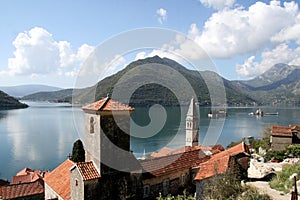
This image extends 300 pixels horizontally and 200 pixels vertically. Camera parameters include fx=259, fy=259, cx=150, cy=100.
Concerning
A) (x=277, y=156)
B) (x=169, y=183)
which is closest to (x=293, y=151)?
(x=277, y=156)

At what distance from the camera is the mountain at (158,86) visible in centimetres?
2109

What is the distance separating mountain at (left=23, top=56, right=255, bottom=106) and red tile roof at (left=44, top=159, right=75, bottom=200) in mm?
4821

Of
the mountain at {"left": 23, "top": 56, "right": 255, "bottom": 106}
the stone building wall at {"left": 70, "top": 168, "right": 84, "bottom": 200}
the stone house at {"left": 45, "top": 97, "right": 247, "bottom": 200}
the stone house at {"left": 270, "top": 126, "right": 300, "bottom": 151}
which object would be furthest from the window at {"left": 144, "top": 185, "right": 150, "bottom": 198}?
the stone house at {"left": 270, "top": 126, "right": 300, "bottom": 151}

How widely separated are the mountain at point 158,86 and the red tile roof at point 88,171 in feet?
15.8

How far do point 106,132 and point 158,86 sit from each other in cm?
5439

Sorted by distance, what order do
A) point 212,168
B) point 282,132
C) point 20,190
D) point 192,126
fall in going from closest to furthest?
1. point 212,168
2. point 20,190
3. point 192,126
4. point 282,132

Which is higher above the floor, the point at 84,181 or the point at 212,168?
the point at 84,181

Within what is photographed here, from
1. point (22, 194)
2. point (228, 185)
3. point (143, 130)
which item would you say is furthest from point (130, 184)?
point (143, 130)

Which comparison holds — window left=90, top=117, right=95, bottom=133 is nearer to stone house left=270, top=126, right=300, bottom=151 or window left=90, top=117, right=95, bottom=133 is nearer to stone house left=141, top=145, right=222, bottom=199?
stone house left=141, top=145, right=222, bottom=199

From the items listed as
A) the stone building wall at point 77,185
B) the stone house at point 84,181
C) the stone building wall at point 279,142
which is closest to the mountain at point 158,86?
the stone house at point 84,181

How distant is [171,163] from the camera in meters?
14.4

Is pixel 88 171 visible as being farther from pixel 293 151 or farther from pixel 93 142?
pixel 293 151

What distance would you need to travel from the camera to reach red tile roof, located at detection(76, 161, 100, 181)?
1033 cm

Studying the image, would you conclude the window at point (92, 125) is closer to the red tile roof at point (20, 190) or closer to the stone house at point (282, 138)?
→ the red tile roof at point (20, 190)
